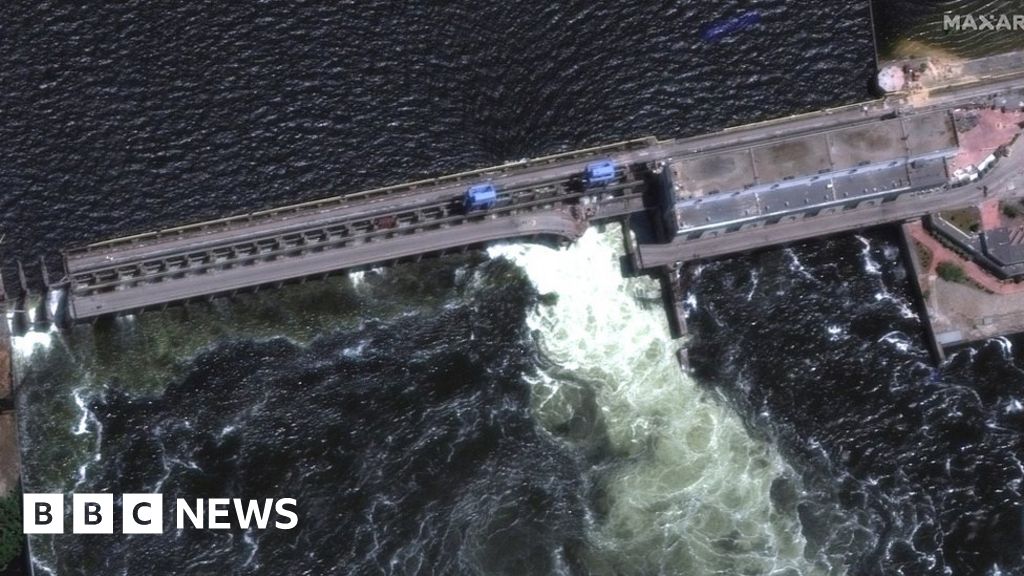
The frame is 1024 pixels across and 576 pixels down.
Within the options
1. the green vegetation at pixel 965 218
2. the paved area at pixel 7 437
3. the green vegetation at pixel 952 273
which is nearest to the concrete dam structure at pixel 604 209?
the green vegetation at pixel 965 218

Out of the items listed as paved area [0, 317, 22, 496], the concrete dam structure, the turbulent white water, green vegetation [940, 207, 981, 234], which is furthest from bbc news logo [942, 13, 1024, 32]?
paved area [0, 317, 22, 496]

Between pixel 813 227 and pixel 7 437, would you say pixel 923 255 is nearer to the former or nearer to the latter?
pixel 813 227

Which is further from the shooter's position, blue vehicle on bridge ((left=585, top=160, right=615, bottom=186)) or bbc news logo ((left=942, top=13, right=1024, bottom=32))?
bbc news logo ((left=942, top=13, right=1024, bottom=32))

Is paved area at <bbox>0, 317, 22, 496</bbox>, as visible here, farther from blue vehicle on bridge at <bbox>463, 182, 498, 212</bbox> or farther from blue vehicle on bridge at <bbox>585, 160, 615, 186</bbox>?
blue vehicle on bridge at <bbox>585, 160, 615, 186</bbox>

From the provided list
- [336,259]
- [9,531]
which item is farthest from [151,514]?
[336,259]

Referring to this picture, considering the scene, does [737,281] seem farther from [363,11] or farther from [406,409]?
[363,11]

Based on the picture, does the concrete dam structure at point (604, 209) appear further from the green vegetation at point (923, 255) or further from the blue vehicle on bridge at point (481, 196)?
the green vegetation at point (923, 255)
